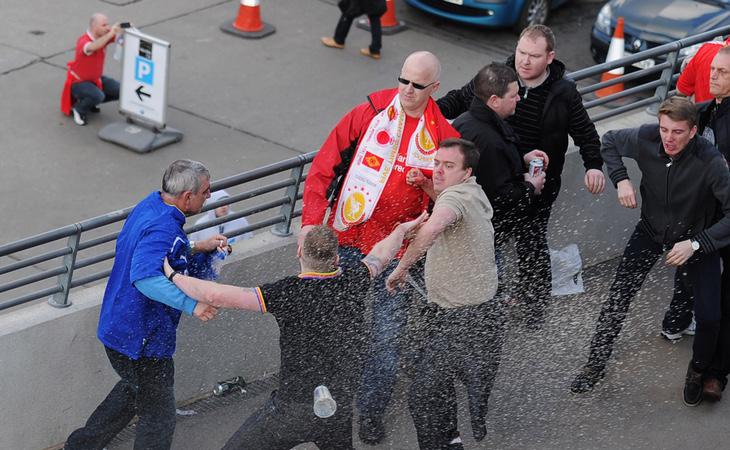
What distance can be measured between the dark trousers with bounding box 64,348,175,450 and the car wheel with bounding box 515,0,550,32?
388 inches

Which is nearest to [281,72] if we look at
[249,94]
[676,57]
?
[249,94]

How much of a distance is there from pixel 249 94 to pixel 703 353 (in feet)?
22.3

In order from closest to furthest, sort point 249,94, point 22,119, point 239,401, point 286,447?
point 286,447
point 239,401
point 22,119
point 249,94

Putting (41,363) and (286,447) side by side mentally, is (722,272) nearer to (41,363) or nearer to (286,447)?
(286,447)

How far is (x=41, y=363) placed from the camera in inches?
247

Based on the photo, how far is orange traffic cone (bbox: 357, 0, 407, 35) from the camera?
14.6 metres

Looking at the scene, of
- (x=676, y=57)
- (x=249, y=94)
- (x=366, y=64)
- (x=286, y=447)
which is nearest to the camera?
(x=286, y=447)

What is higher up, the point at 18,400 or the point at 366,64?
the point at 18,400

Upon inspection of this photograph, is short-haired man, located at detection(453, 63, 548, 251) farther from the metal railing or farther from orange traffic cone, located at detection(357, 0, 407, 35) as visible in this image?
orange traffic cone, located at detection(357, 0, 407, 35)

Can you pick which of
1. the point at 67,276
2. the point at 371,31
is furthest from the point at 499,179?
the point at 371,31

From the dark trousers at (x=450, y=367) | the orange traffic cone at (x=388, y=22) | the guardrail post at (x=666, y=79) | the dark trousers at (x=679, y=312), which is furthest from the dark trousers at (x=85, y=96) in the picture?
the dark trousers at (x=679, y=312)

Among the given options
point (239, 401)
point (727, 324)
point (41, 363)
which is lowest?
point (239, 401)

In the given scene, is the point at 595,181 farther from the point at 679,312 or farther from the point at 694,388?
the point at 694,388

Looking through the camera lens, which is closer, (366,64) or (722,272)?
(722,272)
